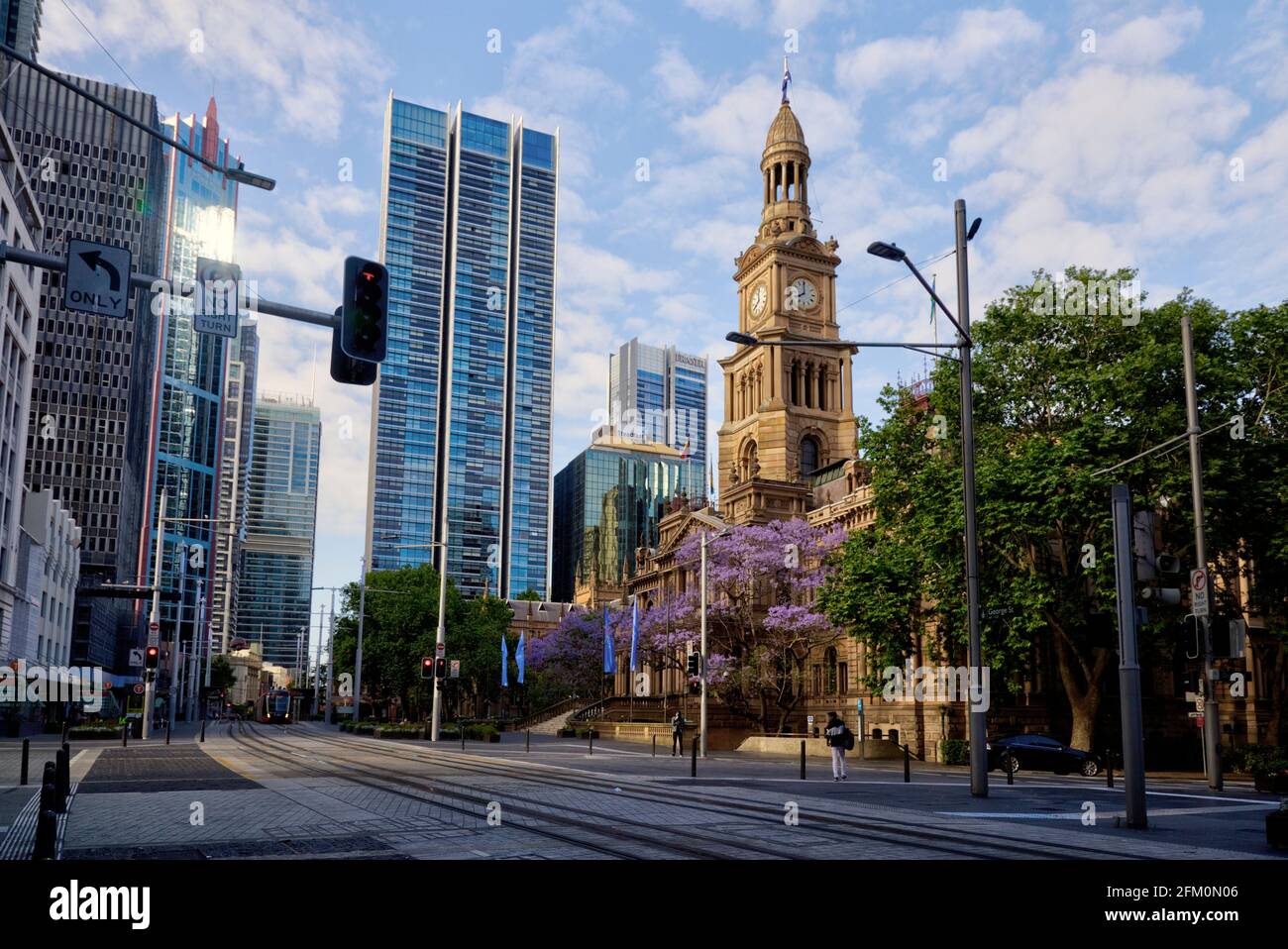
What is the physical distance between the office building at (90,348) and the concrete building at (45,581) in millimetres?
28720

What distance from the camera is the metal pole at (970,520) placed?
67.8 ft

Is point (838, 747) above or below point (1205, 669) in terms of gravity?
below

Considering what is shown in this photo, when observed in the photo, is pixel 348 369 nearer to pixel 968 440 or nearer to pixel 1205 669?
pixel 968 440

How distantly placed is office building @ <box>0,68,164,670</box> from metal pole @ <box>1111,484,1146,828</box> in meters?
123

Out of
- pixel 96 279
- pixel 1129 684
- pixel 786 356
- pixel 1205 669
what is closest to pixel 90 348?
pixel 786 356

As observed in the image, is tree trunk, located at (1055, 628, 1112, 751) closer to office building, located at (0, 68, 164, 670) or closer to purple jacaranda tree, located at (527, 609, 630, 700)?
purple jacaranda tree, located at (527, 609, 630, 700)

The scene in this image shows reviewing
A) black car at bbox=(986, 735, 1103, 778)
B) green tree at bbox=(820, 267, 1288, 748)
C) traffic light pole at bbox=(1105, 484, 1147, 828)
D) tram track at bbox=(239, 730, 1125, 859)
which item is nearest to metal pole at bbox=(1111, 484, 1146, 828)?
traffic light pole at bbox=(1105, 484, 1147, 828)

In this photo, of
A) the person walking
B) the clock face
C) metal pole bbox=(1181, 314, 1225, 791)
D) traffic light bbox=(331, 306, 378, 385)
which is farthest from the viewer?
the clock face

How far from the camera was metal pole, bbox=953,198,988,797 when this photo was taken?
20.7m

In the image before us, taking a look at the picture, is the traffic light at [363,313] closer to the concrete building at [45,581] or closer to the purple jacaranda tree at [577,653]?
the concrete building at [45,581]

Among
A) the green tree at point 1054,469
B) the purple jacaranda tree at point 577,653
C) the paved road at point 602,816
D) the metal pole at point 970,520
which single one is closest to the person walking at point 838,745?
the paved road at point 602,816

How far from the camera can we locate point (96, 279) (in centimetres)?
1425

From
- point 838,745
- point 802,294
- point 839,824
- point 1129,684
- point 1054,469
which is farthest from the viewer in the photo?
point 802,294

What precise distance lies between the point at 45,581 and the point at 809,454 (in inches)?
2292
